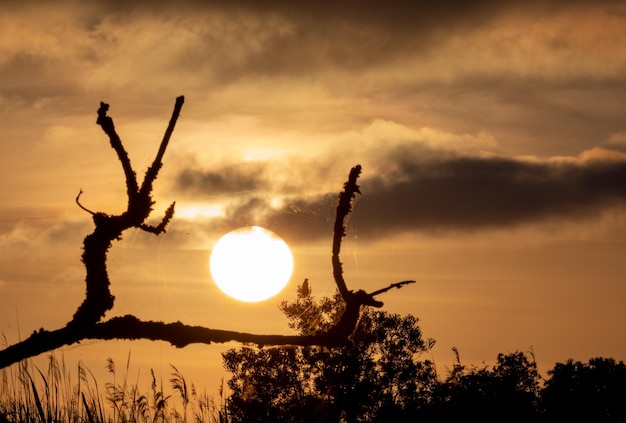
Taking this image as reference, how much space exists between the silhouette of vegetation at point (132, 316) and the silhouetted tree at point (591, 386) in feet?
78.8

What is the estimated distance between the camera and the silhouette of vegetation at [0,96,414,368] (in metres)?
8.45

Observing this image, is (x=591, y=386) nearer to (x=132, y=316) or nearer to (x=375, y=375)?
(x=375, y=375)

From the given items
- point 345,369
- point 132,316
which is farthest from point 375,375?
point 132,316

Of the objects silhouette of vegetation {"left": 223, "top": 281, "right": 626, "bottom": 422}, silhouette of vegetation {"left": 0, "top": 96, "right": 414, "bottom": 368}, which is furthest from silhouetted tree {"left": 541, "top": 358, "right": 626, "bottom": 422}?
silhouette of vegetation {"left": 0, "top": 96, "right": 414, "bottom": 368}

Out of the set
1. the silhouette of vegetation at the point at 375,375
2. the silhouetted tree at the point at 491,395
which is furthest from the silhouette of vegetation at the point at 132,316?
the silhouette of vegetation at the point at 375,375

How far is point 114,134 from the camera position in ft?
29.1

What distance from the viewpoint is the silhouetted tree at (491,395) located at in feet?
58.6

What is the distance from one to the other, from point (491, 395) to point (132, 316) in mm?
18895

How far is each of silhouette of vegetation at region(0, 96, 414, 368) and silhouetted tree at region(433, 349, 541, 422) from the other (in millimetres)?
8145

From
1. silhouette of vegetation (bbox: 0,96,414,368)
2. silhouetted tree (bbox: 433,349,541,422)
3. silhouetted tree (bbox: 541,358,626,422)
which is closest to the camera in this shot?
silhouette of vegetation (bbox: 0,96,414,368)

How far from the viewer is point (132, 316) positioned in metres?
8.95

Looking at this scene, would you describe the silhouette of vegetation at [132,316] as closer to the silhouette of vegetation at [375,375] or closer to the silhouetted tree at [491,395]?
the silhouetted tree at [491,395]

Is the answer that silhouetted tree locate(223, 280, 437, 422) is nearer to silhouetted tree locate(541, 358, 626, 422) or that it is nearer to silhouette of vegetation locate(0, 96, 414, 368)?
silhouetted tree locate(541, 358, 626, 422)

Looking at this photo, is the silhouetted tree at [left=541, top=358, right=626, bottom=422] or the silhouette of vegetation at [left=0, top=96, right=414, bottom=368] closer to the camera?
the silhouette of vegetation at [left=0, top=96, right=414, bottom=368]
